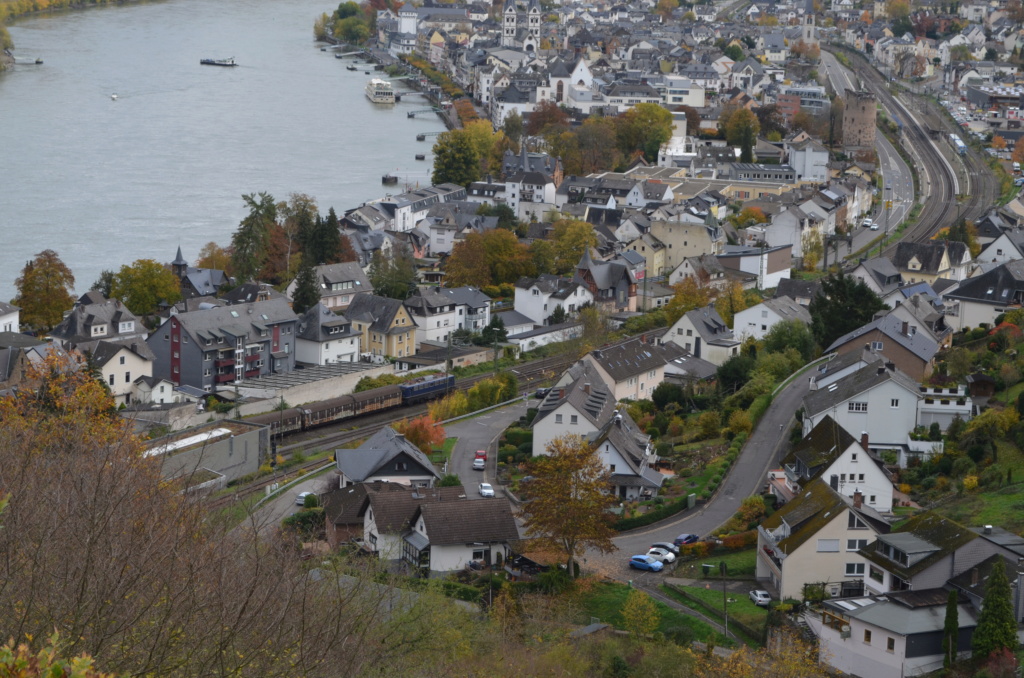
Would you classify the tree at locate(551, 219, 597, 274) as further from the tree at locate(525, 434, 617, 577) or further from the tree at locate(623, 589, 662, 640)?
the tree at locate(623, 589, 662, 640)

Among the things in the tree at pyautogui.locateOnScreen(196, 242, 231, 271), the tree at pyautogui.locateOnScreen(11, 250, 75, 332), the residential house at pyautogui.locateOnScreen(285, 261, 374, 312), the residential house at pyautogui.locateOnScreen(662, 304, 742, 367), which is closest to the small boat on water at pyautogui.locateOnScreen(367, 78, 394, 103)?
the tree at pyautogui.locateOnScreen(196, 242, 231, 271)

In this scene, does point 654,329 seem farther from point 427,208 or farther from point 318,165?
point 318,165

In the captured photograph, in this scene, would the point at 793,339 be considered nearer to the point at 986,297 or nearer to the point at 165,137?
the point at 986,297

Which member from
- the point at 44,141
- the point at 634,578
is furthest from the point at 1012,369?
the point at 44,141

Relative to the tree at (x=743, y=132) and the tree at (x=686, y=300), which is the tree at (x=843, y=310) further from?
the tree at (x=743, y=132)

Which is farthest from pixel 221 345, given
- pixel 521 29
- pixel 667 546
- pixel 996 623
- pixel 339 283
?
pixel 521 29
